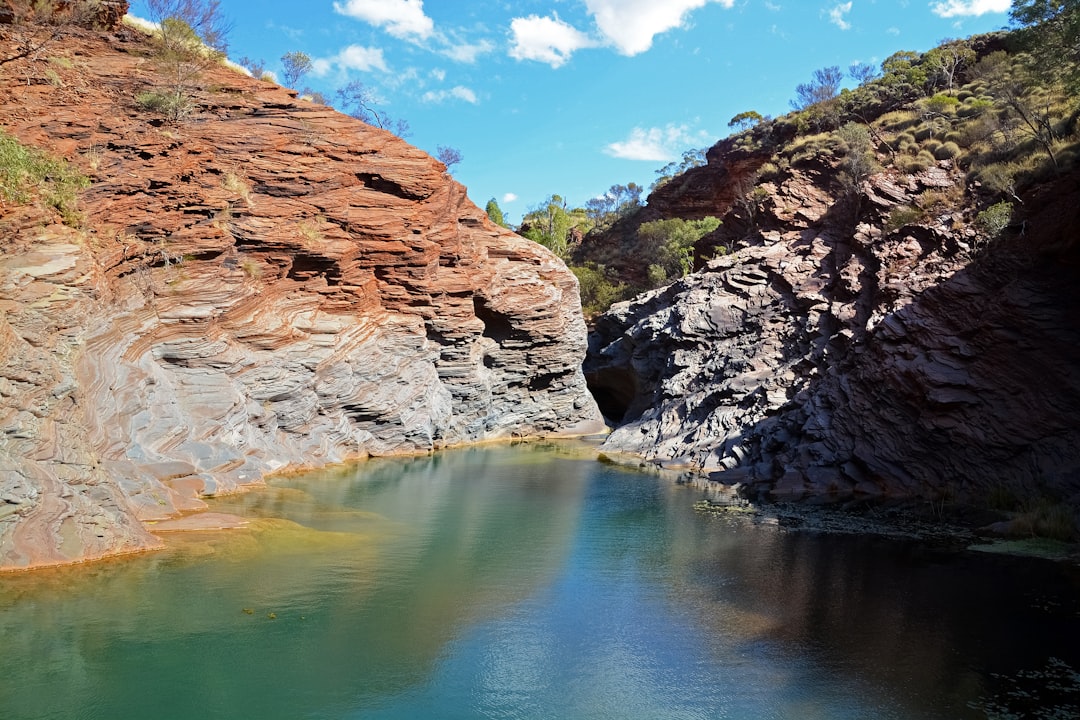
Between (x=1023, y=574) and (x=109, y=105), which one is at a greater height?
(x=109, y=105)

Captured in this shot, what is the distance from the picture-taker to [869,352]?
23.5 meters

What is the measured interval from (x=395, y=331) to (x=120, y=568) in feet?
55.9

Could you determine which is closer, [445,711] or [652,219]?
[445,711]

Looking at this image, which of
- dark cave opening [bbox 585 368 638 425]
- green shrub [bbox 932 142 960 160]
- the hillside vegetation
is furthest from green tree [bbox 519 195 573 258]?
green shrub [bbox 932 142 960 160]

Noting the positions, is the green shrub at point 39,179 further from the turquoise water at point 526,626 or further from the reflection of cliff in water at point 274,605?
the turquoise water at point 526,626

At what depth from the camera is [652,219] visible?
57.9 metres

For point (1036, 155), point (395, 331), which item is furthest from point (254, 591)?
point (1036, 155)

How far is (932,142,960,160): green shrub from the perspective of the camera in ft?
95.1

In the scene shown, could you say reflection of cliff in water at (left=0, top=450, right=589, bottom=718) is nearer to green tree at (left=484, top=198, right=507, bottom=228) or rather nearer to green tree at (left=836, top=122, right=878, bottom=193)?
green tree at (left=836, top=122, right=878, bottom=193)

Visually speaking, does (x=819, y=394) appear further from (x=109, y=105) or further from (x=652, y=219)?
(x=652, y=219)

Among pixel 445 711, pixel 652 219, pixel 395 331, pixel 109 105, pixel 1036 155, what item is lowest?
pixel 445 711

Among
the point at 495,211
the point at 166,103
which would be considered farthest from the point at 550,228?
the point at 166,103

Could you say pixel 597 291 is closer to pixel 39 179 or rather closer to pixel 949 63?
pixel 949 63

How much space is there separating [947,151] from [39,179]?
102 ft
